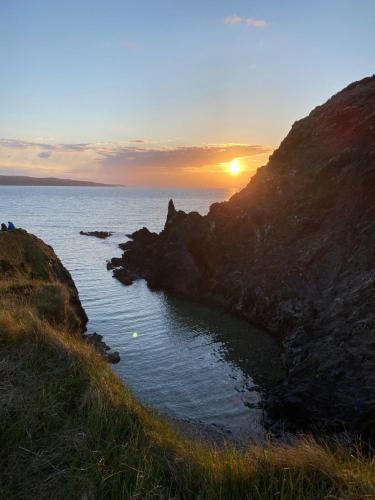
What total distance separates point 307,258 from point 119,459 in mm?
37493

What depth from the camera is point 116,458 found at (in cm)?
707

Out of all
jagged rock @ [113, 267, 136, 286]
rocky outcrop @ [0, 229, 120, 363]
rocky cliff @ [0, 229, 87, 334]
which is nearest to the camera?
rocky outcrop @ [0, 229, 120, 363]

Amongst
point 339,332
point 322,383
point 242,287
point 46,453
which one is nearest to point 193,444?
point 46,453

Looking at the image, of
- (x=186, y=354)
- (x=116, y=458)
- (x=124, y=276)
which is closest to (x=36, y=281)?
(x=186, y=354)

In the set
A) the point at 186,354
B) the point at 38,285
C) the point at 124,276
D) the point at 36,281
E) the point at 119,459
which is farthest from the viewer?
the point at 124,276

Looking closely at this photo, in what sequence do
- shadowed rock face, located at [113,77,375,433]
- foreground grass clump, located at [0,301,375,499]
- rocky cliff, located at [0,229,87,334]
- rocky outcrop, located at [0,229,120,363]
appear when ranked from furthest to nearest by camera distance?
shadowed rock face, located at [113,77,375,433] < rocky cliff, located at [0,229,87,334] < rocky outcrop, located at [0,229,120,363] < foreground grass clump, located at [0,301,375,499]

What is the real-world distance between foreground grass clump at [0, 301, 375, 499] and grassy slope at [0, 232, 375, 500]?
0.05ft

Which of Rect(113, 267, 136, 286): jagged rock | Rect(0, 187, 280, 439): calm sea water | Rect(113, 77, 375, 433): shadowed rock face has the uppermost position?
Rect(113, 77, 375, 433): shadowed rock face

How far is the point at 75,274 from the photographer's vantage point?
6512 centimetres

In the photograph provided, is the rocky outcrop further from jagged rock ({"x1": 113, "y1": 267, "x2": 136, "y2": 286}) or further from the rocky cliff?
jagged rock ({"x1": 113, "y1": 267, "x2": 136, "y2": 286})

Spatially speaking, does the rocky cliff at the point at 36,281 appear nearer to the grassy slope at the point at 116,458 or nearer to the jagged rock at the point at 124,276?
the grassy slope at the point at 116,458

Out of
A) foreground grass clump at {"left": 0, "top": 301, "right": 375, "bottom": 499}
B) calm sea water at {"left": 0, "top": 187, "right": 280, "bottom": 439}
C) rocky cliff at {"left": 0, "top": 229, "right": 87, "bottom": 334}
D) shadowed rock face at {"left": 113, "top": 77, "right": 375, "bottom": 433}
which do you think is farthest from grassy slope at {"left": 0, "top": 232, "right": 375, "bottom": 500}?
shadowed rock face at {"left": 113, "top": 77, "right": 375, "bottom": 433}

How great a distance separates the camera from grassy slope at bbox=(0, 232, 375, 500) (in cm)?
635

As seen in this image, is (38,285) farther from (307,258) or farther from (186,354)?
(307,258)
